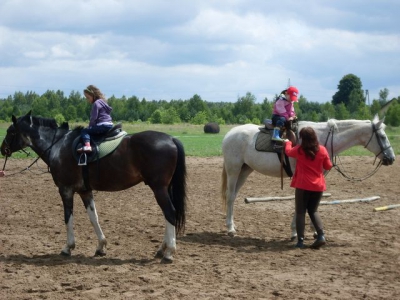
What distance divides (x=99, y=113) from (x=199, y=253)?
2.53 metres

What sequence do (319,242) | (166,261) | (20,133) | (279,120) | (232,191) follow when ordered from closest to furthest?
(166,261) < (319,242) < (20,133) < (279,120) < (232,191)

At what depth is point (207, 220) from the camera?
11141 mm

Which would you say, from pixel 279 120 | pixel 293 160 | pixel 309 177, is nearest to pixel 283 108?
pixel 279 120

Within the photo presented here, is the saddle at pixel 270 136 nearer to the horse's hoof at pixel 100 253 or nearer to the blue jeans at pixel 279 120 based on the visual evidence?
the blue jeans at pixel 279 120

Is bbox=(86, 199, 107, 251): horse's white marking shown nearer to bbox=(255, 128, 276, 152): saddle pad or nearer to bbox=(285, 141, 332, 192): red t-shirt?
bbox=(285, 141, 332, 192): red t-shirt

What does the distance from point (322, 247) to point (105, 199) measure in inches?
245

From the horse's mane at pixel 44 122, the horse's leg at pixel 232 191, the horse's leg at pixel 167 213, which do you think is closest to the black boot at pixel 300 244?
the horse's leg at pixel 232 191

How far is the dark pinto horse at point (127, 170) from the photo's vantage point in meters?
7.86

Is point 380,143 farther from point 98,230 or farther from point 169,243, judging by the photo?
point 98,230

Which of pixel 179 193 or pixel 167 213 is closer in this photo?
pixel 167 213

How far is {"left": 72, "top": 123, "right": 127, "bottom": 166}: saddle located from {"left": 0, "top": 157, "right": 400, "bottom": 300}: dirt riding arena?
1.41 meters

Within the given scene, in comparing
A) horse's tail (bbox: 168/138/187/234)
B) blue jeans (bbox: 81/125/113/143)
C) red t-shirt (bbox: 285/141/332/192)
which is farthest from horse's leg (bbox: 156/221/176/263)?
red t-shirt (bbox: 285/141/332/192)

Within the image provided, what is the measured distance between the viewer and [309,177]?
859 cm

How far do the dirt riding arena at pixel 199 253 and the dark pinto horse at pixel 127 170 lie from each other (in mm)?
519
